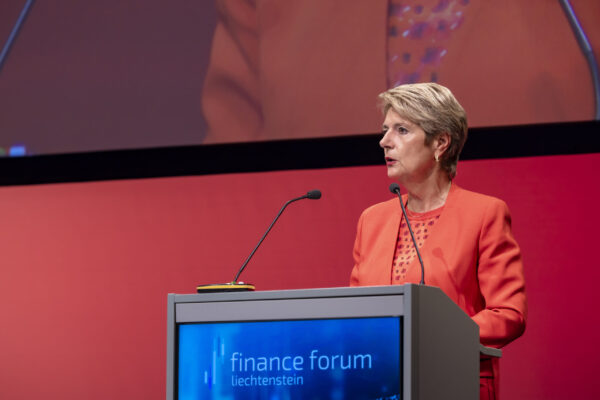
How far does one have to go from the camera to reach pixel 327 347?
1662 mm

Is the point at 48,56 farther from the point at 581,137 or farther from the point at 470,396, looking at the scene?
the point at 470,396

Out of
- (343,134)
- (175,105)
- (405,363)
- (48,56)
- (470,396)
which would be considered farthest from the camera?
(48,56)

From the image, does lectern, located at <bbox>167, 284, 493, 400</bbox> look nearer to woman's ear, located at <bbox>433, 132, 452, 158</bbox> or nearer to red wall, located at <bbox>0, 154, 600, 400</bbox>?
woman's ear, located at <bbox>433, 132, 452, 158</bbox>

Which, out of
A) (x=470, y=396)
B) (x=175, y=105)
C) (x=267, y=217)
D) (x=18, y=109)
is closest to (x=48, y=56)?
(x=18, y=109)

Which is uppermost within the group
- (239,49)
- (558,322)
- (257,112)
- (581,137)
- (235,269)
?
(239,49)

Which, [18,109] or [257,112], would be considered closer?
[257,112]

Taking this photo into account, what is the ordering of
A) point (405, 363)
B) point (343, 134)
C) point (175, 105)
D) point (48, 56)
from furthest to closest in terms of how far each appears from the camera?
1. point (48, 56)
2. point (175, 105)
3. point (343, 134)
4. point (405, 363)

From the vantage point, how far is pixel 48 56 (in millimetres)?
4023

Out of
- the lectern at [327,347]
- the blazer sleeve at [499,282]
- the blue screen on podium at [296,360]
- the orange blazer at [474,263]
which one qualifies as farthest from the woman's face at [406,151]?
the blue screen on podium at [296,360]

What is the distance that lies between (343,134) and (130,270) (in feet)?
4.15

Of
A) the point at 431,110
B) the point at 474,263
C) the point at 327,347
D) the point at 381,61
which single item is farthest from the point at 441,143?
the point at 381,61

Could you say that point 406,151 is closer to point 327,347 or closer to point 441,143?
point 441,143

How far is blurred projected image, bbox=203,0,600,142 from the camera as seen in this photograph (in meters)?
3.27

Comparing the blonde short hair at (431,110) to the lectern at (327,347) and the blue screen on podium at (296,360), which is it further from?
the blue screen on podium at (296,360)
